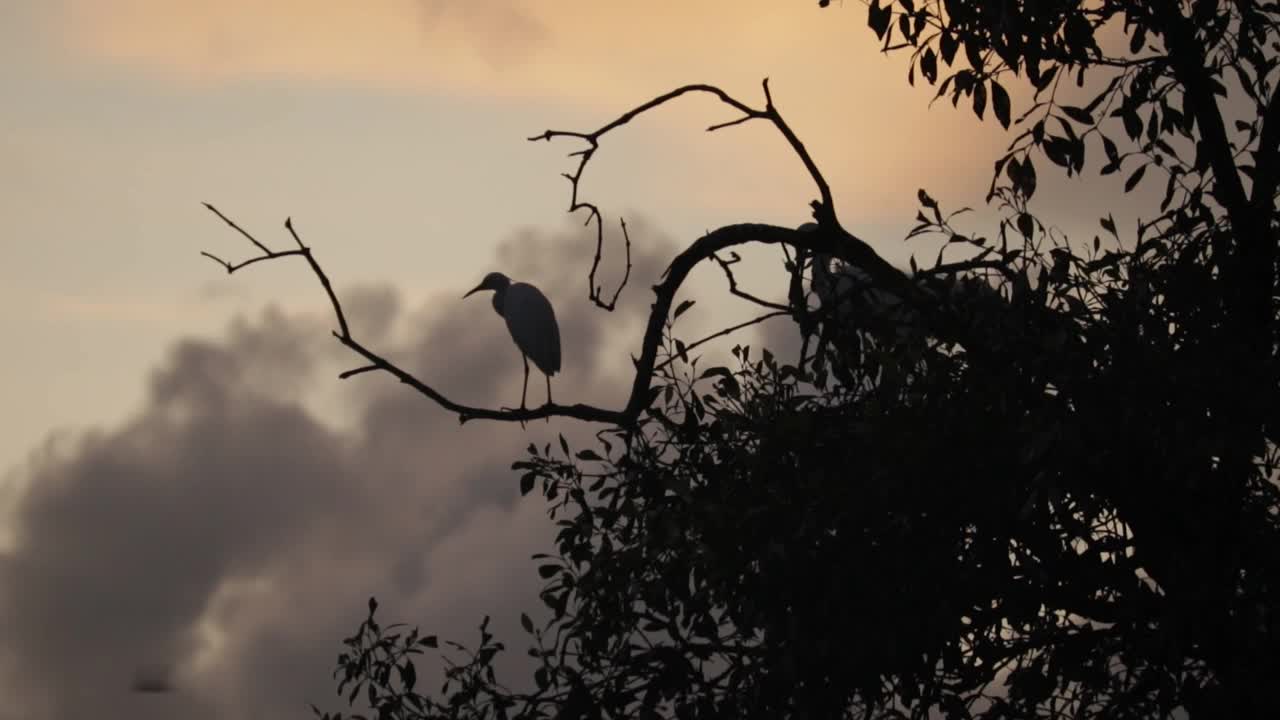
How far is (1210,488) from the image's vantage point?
20.2ft

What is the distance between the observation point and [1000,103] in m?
6.92

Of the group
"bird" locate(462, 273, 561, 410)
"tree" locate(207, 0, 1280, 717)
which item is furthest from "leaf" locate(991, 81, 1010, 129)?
"bird" locate(462, 273, 561, 410)

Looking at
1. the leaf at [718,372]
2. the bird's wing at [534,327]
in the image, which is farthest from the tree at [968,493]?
the bird's wing at [534,327]

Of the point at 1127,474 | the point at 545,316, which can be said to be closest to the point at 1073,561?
the point at 1127,474

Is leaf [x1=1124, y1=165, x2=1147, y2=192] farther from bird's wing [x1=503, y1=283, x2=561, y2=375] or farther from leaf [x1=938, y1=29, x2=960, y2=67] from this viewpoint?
bird's wing [x1=503, y1=283, x2=561, y2=375]

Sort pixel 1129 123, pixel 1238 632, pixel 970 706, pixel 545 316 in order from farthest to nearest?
pixel 545 316
pixel 1129 123
pixel 970 706
pixel 1238 632

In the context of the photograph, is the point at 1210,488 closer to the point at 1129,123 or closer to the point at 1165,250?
the point at 1165,250

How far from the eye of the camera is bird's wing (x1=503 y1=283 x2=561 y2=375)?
14734mm

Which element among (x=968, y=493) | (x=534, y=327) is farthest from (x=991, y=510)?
(x=534, y=327)

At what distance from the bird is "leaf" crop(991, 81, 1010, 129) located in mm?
8049

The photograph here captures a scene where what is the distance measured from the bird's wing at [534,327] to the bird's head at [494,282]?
0.47 m

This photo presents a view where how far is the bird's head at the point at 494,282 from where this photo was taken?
15.7m

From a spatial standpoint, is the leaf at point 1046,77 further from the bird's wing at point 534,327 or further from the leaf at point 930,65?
the bird's wing at point 534,327

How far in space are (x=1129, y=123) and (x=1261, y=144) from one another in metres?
0.64
